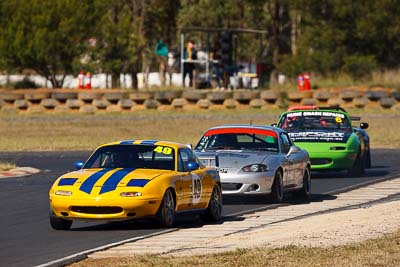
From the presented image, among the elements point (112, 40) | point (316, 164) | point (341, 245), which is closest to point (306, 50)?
point (112, 40)

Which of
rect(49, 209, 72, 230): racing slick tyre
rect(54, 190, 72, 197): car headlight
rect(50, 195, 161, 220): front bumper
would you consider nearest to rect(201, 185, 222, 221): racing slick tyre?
rect(50, 195, 161, 220): front bumper

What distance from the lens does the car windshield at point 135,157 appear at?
16.0 metres

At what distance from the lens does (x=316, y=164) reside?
2492cm

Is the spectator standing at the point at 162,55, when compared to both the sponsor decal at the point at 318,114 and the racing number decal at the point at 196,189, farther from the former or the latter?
the racing number decal at the point at 196,189

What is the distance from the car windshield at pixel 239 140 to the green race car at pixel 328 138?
4.53 m

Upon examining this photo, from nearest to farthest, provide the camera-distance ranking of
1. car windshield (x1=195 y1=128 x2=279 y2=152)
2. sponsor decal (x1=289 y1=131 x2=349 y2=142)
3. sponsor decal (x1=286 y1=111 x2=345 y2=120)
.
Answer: car windshield (x1=195 y1=128 x2=279 y2=152)
sponsor decal (x1=289 y1=131 x2=349 y2=142)
sponsor decal (x1=286 y1=111 x2=345 y2=120)

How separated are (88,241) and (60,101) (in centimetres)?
3650

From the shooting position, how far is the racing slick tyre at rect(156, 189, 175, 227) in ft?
49.4

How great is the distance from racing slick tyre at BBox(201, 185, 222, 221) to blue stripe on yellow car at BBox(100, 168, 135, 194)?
1.40 meters

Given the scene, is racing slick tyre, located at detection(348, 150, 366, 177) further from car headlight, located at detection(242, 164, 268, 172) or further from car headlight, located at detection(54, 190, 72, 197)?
car headlight, located at detection(54, 190, 72, 197)

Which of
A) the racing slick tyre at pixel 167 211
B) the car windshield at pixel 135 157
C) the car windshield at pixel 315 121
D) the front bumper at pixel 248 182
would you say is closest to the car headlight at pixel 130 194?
the racing slick tyre at pixel 167 211

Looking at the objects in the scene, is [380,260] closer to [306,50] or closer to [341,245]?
[341,245]

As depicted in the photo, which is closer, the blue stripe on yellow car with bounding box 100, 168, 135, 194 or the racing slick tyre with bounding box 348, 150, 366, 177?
the blue stripe on yellow car with bounding box 100, 168, 135, 194

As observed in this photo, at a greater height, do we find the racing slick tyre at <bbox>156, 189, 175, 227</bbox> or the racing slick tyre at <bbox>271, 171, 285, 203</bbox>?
the racing slick tyre at <bbox>156, 189, 175, 227</bbox>
